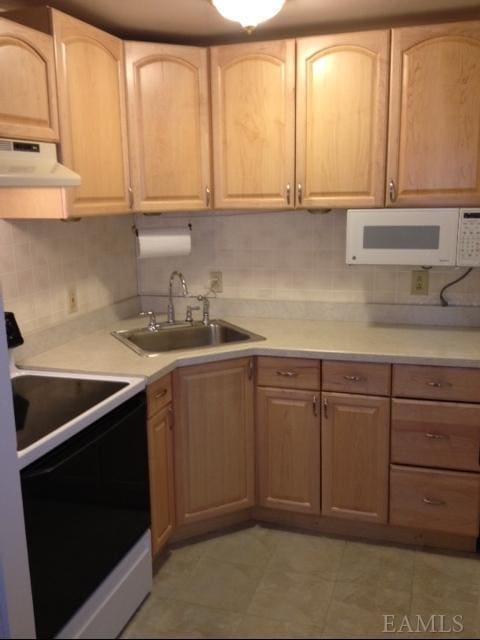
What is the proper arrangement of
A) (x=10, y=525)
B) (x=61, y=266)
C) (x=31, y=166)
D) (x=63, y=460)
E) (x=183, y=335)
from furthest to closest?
(x=183, y=335)
(x=61, y=266)
(x=31, y=166)
(x=63, y=460)
(x=10, y=525)

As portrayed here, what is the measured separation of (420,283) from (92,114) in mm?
1632

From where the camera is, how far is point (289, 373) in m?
2.36

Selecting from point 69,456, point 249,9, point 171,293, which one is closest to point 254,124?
point 249,9

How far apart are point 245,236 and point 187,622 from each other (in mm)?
2431

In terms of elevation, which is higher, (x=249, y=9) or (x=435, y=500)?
(x=249, y=9)

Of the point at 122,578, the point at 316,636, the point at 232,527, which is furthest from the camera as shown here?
the point at 232,527

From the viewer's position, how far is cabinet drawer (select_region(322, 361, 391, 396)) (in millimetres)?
2252

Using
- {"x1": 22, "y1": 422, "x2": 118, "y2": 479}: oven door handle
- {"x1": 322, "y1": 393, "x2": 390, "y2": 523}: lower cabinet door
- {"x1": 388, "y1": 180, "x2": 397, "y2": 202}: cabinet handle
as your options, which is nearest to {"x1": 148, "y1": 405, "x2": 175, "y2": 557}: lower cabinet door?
{"x1": 22, "y1": 422, "x2": 118, "y2": 479}: oven door handle

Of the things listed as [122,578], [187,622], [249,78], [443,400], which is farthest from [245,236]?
[187,622]

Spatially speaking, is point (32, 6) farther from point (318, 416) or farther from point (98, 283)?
point (318, 416)

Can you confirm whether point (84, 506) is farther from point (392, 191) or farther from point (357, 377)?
point (392, 191)

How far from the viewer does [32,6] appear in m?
1.97

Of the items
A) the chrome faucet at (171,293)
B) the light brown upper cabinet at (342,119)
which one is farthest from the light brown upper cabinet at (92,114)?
the light brown upper cabinet at (342,119)

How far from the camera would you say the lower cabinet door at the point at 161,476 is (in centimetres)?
212
